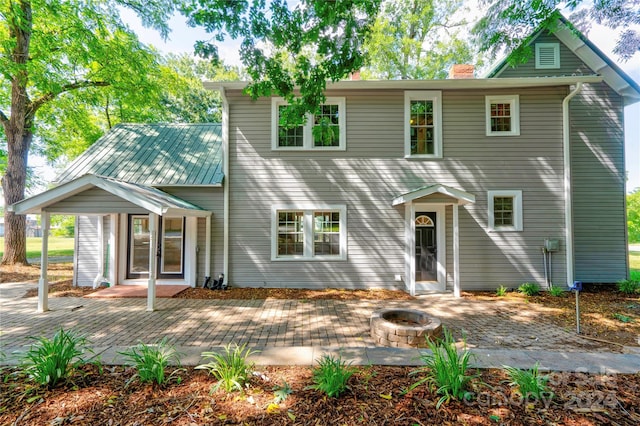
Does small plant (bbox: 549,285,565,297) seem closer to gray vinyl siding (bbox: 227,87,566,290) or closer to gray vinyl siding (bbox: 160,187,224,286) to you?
gray vinyl siding (bbox: 227,87,566,290)

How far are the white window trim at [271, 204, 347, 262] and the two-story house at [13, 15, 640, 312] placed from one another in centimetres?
Answer: 3

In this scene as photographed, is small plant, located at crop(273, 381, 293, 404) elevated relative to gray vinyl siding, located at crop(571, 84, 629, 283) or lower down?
lower down

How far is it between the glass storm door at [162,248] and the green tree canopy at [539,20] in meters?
9.68

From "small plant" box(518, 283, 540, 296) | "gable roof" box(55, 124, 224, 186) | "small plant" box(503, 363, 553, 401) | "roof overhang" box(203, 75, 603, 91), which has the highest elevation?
"roof overhang" box(203, 75, 603, 91)

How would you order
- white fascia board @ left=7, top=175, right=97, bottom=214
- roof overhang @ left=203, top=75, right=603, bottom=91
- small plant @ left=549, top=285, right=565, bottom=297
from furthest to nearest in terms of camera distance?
roof overhang @ left=203, top=75, right=603, bottom=91 → small plant @ left=549, top=285, right=565, bottom=297 → white fascia board @ left=7, top=175, right=97, bottom=214

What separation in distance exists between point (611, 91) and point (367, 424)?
37.9ft

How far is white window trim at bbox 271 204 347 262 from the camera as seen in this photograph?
7.77 m

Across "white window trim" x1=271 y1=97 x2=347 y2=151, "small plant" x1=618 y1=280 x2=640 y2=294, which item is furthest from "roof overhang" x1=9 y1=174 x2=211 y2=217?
"small plant" x1=618 y1=280 x2=640 y2=294

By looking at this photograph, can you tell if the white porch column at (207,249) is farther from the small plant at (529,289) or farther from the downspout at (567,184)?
the downspout at (567,184)

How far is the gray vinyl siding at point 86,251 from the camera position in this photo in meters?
7.79

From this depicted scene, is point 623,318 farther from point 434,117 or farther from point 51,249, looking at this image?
point 51,249

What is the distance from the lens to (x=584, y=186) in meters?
8.28

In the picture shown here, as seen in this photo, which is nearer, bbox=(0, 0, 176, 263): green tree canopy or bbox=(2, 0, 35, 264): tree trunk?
bbox=(0, 0, 176, 263): green tree canopy

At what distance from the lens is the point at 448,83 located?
24.7ft
